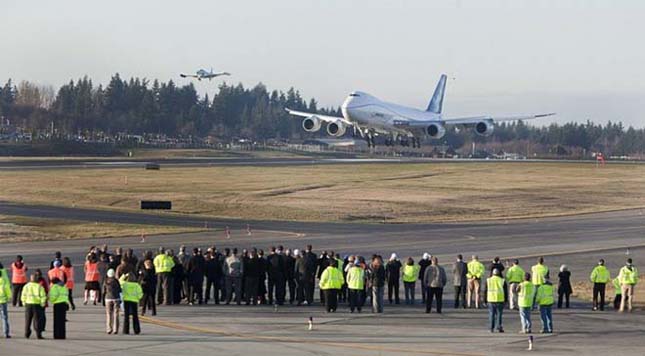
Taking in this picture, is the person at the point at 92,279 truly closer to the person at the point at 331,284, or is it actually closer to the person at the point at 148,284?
the person at the point at 148,284

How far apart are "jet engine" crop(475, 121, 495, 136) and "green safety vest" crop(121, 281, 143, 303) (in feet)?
303

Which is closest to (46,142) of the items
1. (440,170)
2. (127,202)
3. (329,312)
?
(440,170)

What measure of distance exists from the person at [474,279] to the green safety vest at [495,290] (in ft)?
14.2

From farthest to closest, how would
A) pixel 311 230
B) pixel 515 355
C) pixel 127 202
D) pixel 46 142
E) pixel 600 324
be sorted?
pixel 46 142 < pixel 127 202 < pixel 311 230 < pixel 600 324 < pixel 515 355

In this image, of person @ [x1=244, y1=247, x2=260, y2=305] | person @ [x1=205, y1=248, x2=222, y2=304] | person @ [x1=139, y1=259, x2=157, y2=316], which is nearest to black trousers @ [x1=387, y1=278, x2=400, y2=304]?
person @ [x1=244, y1=247, x2=260, y2=305]

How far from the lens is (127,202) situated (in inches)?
3339

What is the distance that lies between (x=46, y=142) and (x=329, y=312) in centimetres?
13998

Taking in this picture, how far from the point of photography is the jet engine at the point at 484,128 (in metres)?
121

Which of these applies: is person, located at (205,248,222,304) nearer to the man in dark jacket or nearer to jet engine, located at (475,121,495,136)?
the man in dark jacket

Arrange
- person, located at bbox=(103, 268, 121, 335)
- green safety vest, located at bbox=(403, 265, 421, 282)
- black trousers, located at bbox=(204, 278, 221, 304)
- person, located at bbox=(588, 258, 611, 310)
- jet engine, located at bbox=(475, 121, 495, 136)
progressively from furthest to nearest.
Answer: jet engine, located at bbox=(475, 121, 495, 136), green safety vest, located at bbox=(403, 265, 421, 282), person, located at bbox=(588, 258, 611, 310), black trousers, located at bbox=(204, 278, 221, 304), person, located at bbox=(103, 268, 121, 335)

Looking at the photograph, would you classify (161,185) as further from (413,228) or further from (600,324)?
(600,324)

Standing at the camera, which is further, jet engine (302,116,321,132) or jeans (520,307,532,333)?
jet engine (302,116,321,132)

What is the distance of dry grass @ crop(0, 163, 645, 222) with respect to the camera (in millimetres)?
83562

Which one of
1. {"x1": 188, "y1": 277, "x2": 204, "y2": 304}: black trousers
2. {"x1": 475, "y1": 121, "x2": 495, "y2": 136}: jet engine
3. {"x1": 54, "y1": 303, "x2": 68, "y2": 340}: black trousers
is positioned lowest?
{"x1": 54, "y1": 303, "x2": 68, "y2": 340}: black trousers
